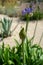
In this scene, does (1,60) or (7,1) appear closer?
(1,60)

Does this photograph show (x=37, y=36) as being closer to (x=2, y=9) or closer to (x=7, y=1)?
(x=2, y=9)

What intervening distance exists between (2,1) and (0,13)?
89.4 inches

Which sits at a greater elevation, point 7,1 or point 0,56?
point 0,56

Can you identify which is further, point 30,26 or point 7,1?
point 7,1

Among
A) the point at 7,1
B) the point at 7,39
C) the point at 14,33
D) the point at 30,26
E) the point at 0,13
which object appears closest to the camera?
the point at 7,39

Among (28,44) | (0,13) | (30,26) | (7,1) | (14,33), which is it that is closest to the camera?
(28,44)

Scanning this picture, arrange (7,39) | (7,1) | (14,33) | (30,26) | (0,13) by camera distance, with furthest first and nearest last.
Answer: (7,1), (0,13), (30,26), (14,33), (7,39)

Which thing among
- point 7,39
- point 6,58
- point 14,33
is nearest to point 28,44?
point 6,58

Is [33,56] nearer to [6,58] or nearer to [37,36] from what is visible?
[6,58]

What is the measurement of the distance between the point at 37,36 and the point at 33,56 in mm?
3087

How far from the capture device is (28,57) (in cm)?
384

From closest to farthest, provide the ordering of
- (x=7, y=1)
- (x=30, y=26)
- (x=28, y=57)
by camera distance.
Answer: (x=28, y=57), (x=30, y=26), (x=7, y=1)

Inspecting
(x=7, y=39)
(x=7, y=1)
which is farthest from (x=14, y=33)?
(x=7, y=1)

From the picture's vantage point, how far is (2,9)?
11.2 m
